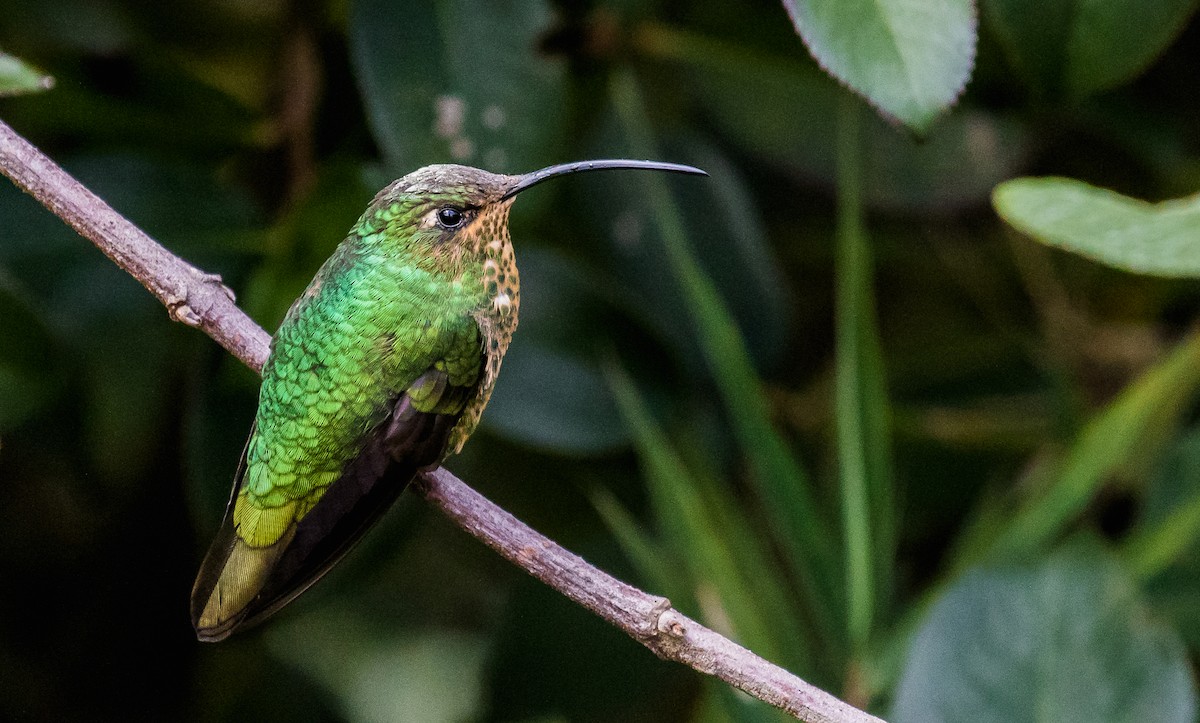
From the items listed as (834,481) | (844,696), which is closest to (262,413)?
(844,696)

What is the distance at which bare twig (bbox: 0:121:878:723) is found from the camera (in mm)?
869

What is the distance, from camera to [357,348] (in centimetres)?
97

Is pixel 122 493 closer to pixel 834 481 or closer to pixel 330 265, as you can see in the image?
pixel 330 265

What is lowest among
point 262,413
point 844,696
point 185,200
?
point 844,696

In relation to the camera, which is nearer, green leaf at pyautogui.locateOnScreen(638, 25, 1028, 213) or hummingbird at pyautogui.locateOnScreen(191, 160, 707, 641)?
hummingbird at pyautogui.locateOnScreen(191, 160, 707, 641)

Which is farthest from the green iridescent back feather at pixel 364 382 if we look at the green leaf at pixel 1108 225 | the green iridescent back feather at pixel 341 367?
the green leaf at pixel 1108 225

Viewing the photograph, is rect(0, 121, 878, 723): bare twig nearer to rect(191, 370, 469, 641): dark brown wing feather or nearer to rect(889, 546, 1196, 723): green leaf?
rect(191, 370, 469, 641): dark brown wing feather

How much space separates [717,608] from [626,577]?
36cm

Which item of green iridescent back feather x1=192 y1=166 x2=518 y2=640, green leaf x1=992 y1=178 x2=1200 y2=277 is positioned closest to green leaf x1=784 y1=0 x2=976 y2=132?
green leaf x1=992 y1=178 x2=1200 y2=277

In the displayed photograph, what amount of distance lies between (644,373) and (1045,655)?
0.64 metres

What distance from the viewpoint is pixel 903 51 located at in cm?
99

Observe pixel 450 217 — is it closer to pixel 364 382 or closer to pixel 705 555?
pixel 364 382

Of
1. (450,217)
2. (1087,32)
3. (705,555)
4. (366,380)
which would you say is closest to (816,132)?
(1087,32)

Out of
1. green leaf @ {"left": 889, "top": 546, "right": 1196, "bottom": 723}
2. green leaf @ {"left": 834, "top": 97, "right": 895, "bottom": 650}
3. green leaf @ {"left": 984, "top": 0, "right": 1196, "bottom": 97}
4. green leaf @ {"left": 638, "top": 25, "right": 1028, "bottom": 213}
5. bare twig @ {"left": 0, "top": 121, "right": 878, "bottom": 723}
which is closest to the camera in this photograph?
bare twig @ {"left": 0, "top": 121, "right": 878, "bottom": 723}
